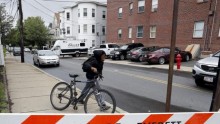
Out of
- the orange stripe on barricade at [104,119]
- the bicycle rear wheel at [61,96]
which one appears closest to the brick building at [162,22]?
the bicycle rear wheel at [61,96]

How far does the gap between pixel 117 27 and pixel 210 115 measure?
31.8 meters

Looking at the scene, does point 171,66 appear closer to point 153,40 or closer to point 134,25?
point 153,40

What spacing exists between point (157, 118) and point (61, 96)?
150 inches

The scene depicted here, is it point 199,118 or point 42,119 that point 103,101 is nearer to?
point 199,118

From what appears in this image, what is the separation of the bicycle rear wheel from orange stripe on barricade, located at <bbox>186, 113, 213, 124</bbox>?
11.8 feet

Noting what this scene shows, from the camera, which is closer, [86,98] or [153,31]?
[86,98]

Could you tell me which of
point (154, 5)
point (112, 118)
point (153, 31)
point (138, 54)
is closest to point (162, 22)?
point (153, 31)

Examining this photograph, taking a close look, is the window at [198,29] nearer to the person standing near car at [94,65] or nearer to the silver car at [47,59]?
the silver car at [47,59]

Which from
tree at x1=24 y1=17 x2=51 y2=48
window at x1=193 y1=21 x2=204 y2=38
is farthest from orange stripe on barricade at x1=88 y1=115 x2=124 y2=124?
tree at x1=24 y1=17 x2=51 y2=48

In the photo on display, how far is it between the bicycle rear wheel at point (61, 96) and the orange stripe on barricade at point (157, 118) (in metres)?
3.45

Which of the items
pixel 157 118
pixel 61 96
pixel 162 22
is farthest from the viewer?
pixel 162 22

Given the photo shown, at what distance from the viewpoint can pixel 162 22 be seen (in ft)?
82.8

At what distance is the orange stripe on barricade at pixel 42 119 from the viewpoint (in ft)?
7.02

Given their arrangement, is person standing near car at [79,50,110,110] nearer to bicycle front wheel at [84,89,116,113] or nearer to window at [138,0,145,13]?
bicycle front wheel at [84,89,116,113]
